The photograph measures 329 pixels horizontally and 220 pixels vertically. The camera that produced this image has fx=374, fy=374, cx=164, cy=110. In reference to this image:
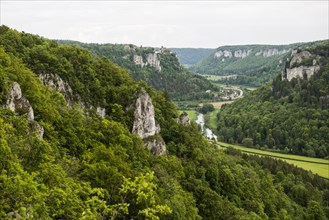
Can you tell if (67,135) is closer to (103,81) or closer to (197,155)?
(103,81)

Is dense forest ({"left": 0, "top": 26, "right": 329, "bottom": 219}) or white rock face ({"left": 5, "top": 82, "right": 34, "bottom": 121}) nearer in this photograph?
dense forest ({"left": 0, "top": 26, "right": 329, "bottom": 219})

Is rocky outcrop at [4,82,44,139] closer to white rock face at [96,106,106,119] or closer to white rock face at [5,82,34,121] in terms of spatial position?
white rock face at [5,82,34,121]

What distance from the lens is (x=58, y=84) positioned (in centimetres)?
5522

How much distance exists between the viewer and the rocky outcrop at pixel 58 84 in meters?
54.1

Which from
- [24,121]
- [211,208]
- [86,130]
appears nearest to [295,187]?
[211,208]

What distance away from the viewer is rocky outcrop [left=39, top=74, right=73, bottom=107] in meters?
54.1

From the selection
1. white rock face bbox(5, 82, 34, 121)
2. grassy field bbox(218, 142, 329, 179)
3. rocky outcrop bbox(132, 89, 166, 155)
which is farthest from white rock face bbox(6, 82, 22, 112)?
grassy field bbox(218, 142, 329, 179)

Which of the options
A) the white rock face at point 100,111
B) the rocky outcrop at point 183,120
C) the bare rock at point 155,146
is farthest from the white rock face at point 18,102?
the rocky outcrop at point 183,120

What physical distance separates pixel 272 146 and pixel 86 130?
140m

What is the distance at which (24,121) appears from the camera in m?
33.2

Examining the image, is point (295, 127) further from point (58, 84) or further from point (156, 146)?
point (58, 84)

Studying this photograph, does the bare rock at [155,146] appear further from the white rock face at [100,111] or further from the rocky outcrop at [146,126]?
the white rock face at [100,111]

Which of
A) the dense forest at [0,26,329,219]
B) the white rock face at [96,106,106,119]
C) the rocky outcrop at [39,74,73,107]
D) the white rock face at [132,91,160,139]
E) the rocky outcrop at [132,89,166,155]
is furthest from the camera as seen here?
the white rock face at [132,91,160,139]

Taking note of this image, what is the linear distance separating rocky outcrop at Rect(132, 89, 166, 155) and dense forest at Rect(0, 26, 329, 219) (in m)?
1.56
